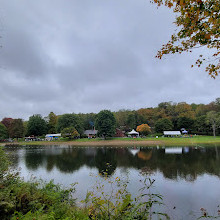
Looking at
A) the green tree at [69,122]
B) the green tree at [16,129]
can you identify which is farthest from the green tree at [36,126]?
the green tree at [69,122]

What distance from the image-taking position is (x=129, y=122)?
7000 cm

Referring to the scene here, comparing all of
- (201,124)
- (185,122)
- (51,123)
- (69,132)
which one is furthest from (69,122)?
(201,124)

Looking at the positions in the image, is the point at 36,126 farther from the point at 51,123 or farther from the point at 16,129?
the point at 16,129

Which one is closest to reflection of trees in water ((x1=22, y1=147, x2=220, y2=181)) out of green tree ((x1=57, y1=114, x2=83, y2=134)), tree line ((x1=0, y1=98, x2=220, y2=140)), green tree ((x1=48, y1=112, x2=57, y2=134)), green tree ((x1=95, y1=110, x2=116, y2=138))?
green tree ((x1=95, y1=110, x2=116, y2=138))

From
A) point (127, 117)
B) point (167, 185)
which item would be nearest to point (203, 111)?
point (127, 117)

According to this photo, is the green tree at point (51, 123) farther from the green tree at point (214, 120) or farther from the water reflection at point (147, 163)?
the green tree at point (214, 120)

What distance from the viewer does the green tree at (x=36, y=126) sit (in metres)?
71.1

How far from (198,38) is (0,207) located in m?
6.69

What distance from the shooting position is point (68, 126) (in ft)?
205

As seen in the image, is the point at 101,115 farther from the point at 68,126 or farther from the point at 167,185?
the point at 167,185

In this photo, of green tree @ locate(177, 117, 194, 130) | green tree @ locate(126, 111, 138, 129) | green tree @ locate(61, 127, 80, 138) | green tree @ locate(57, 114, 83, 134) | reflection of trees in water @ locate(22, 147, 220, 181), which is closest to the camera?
reflection of trees in water @ locate(22, 147, 220, 181)

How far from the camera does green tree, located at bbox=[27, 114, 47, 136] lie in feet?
233

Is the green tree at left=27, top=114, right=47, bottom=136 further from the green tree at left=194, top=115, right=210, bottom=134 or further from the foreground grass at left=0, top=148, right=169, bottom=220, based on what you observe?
the foreground grass at left=0, top=148, right=169, bottom=220

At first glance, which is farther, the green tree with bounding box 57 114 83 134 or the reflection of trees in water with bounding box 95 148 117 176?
the green tree with bounding box 57 114 83 134
